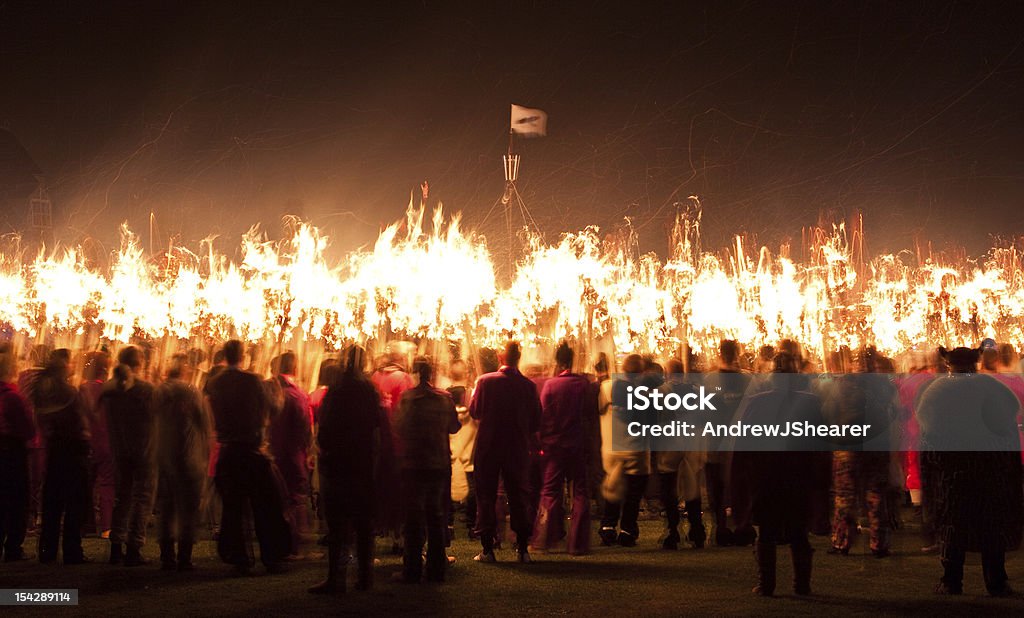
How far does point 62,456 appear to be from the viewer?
34.0ft

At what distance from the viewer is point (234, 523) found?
31.1 ft

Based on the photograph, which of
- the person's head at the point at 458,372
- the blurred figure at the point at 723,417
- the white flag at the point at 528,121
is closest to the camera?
the blurred figure at the point at 723,417

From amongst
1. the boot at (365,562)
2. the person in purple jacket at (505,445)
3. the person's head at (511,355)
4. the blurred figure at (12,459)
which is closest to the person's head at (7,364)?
the blurred figure at (12,459)

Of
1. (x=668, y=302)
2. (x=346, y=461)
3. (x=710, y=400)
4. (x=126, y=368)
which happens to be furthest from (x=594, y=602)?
(x=668, y=302)

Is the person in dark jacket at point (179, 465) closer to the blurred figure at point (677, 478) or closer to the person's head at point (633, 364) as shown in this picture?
the person's head at point (633, 364)

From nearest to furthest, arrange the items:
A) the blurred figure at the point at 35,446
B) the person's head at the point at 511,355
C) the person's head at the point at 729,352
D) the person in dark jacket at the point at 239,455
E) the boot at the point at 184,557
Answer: the person in dark jacket at the point at 239,455, the boot at the point at 184,557, the blurred figure at the point at 35,446, the person's head at the point at 511,355, the person's head at the point at 729,352

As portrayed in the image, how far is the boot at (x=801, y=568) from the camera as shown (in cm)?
866

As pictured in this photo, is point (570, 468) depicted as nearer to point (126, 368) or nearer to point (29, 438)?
→ point (126, 368)

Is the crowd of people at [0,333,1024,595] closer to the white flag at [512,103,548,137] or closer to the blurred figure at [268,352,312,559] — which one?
the blurred figure at [268,352,312,559]

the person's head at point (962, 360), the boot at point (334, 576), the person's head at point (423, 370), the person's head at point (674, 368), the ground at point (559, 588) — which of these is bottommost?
the ground at point (559, 588)

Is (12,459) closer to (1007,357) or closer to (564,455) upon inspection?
(564,455)

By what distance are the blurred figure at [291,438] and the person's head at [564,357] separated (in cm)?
266

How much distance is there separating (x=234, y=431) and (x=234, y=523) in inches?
32.8

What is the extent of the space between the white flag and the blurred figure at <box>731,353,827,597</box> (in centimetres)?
3709
